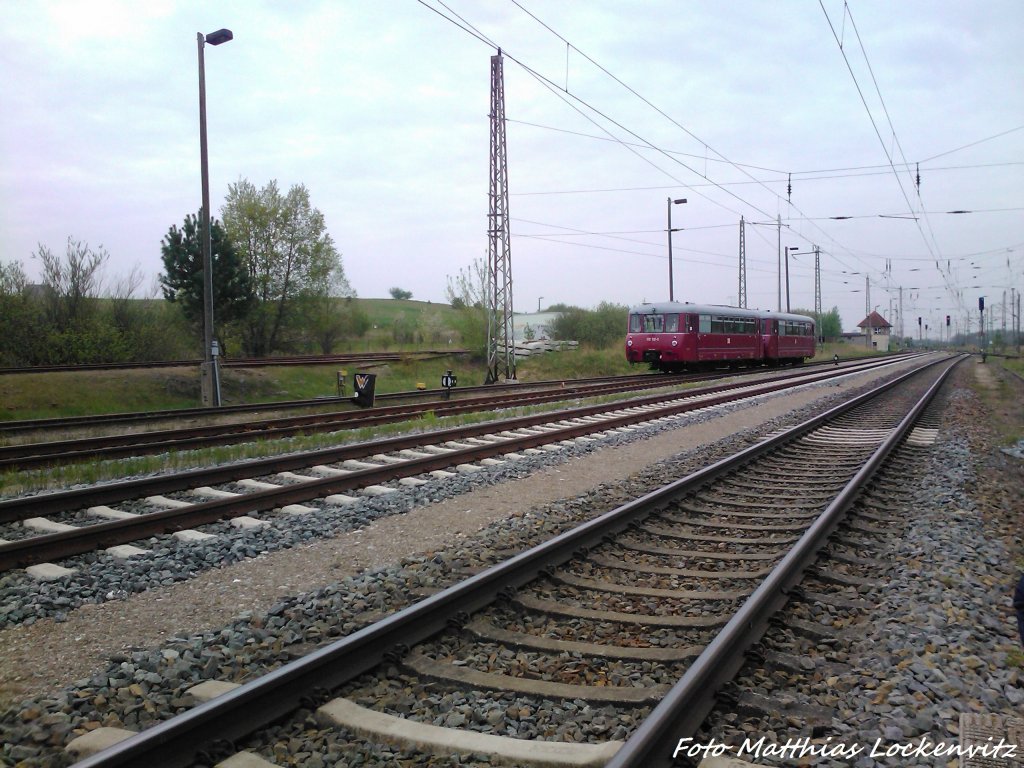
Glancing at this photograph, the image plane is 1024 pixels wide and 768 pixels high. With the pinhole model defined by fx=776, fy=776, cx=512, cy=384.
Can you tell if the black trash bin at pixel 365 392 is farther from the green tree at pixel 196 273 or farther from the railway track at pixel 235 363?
the green tree at pixel 196 273

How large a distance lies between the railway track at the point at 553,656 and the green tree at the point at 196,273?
3077 centimetres

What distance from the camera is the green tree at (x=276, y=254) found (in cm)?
4350

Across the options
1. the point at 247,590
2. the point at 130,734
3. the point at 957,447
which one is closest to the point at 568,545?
the point at 247,590

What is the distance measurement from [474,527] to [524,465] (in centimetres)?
319

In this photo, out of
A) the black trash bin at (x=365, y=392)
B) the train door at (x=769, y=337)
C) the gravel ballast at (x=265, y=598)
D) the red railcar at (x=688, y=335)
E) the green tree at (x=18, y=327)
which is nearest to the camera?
the gravel ballast at (x=265, y=598)

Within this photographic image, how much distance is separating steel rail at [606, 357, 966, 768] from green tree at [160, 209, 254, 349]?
31871 millimetres

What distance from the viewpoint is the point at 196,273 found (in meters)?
33.3

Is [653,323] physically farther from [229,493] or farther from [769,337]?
[229,493]

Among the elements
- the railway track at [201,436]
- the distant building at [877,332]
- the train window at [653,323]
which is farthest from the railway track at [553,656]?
the distant building at [877,332]

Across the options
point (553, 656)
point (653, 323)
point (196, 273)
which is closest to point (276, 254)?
point (196, 273)

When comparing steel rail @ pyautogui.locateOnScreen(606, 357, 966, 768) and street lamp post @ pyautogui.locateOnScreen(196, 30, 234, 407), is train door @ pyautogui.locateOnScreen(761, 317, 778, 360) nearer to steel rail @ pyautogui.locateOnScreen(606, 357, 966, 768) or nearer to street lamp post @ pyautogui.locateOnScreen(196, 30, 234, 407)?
street lamp post @ pyautogui.locateOnScreen(196, 30, 234, 407)

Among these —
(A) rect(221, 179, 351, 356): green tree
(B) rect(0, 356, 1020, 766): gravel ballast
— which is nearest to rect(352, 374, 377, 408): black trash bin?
(B) rect(0, 356, 1020, 766): gravel ballast

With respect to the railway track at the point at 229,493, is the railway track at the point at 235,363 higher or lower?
higher

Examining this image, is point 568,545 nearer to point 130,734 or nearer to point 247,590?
point 247,590
